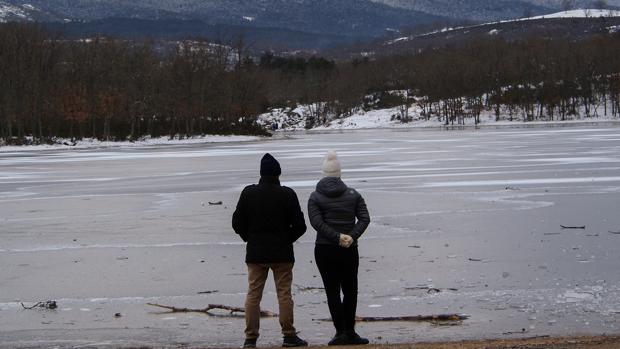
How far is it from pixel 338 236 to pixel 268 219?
748 mm

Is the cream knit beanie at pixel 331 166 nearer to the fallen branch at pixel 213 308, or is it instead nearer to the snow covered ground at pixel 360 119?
the fallen branch at pixel 213 308

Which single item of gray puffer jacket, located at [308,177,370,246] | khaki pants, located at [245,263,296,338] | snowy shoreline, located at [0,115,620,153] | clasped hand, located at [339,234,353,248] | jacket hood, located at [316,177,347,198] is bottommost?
snowy shoreline, located at [0,115,620,153]

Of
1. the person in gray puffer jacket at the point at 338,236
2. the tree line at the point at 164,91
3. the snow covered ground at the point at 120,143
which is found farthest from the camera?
the tree line at the point at 164,91

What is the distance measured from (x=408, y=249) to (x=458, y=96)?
148755mm

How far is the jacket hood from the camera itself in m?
8.94

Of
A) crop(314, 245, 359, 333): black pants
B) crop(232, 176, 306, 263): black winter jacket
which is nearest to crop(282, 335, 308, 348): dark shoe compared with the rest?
crop(314, 245, 359, 333): black pants

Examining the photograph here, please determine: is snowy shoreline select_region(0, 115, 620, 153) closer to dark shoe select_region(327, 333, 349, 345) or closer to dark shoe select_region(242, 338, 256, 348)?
dark shoe select_region(242, 338, 256, 348)

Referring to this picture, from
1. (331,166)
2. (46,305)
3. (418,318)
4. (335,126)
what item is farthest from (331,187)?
(335,126)

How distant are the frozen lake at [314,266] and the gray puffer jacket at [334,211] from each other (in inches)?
52.2

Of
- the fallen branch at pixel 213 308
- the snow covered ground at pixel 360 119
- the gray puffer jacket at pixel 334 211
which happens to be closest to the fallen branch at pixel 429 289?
the fallen branch at pixel 213 308

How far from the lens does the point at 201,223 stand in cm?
1919

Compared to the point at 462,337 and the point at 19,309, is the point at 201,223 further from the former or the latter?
the point at 462,337

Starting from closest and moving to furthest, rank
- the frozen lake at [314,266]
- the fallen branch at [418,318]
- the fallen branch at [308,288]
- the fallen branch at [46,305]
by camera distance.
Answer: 1. the frozen lake at [314,266]
2. the fallen branch at [418,318]
3. the fallen branch at [46,305]
4. the fallen branch at [308,288]

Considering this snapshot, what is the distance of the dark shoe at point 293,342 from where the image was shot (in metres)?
9.05
